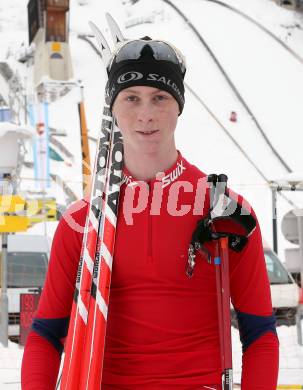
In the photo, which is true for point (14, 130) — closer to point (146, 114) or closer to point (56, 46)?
point (146, 114)

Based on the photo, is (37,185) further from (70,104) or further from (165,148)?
(165,148)

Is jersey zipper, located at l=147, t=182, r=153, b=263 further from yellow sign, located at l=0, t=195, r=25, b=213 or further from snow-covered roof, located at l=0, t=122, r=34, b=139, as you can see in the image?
snow-covered roof, located at l=0, t=122, r=34, b=139

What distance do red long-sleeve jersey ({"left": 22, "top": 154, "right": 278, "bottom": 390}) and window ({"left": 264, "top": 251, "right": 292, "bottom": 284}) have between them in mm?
10671

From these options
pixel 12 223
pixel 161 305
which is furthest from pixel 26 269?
pixel 161 305

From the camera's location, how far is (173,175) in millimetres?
2373

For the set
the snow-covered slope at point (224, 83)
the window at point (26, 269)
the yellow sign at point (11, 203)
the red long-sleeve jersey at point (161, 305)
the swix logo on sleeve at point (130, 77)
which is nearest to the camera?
the red long-sleeve jersey at point (161, 305)

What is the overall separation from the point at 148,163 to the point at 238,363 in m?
5.80

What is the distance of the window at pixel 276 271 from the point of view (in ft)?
42.0

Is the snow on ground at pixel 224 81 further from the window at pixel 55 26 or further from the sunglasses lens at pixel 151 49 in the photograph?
the sunglasses lens at pixel 151 49

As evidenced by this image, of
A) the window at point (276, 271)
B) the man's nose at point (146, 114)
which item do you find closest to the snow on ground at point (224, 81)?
the window at point (276, 271)

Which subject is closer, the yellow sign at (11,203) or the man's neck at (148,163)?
the man's neck at (148,163)

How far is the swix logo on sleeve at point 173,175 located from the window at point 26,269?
29.5ft

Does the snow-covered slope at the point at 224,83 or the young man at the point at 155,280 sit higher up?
the snow-covered slope at the point at 224,83

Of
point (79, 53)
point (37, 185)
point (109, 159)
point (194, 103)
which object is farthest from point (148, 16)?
point (109, 159)
